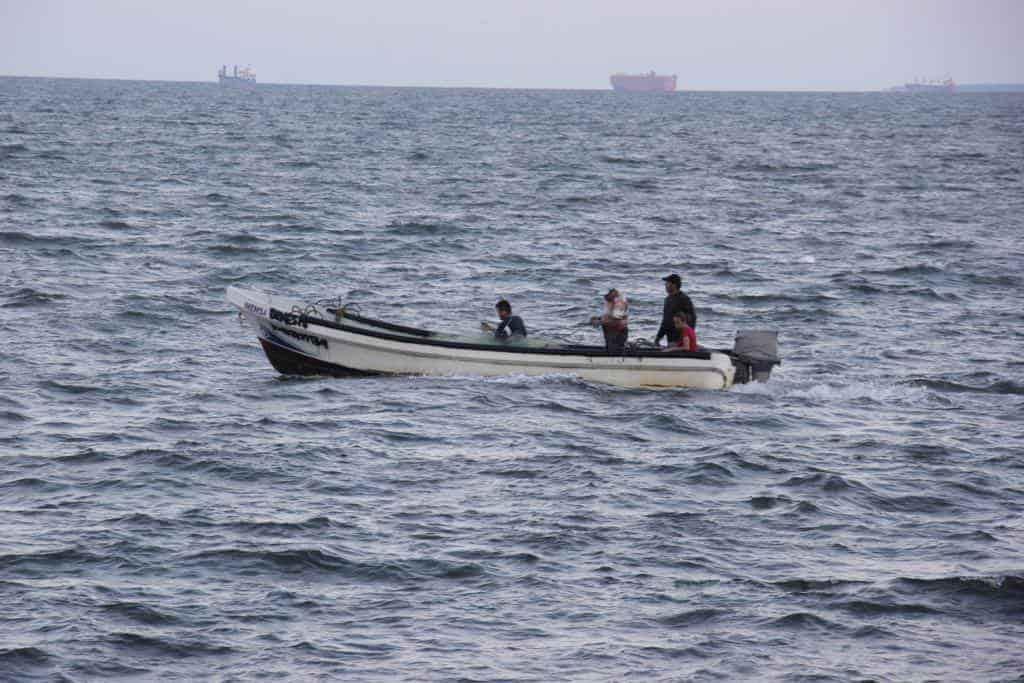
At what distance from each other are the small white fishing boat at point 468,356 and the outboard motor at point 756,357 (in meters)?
0.02

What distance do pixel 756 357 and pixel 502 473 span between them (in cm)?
681

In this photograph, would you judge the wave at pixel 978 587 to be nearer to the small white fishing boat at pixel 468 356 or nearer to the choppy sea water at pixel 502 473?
the choppy sea water at pixel 502 473

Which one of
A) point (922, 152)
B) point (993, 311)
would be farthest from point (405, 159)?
point (993, 311)

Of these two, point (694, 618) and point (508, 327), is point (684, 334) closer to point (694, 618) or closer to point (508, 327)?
point (508, 327)

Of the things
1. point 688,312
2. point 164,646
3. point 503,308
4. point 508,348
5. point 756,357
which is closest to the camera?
point 164,646

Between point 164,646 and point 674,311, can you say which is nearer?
point 164,646

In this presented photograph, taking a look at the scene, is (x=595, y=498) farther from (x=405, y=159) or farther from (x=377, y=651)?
(x=405, y=159)

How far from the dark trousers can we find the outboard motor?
185cm

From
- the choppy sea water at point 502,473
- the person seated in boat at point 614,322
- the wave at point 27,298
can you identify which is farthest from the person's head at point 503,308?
the wave at point 27,298

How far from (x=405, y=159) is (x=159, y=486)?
5945cm

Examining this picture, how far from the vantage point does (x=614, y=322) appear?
22.2m

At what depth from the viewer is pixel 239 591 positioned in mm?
13312

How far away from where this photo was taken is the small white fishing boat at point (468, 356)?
22.2 meters

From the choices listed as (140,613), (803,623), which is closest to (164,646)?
(140,613)
